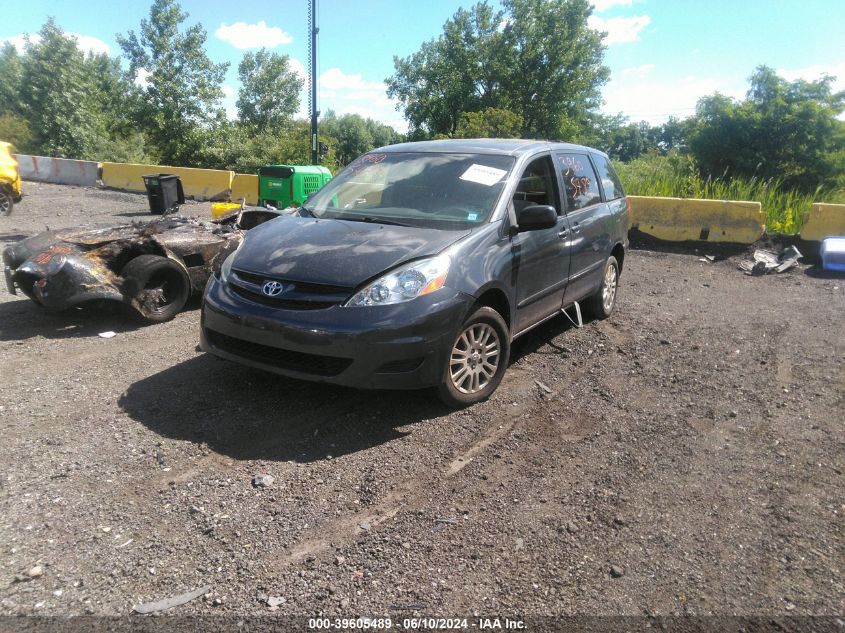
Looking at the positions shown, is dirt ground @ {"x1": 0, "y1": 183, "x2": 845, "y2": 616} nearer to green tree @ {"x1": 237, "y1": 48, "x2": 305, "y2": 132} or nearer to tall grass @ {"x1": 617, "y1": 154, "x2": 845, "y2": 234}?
tall grass @ {"x1": 617, "y1": 154, "x2": 845, "y2": 234}

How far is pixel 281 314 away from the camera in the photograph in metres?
3.56

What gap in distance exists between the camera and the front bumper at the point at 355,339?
346 centimetres

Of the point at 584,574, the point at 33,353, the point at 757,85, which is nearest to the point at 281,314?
the point at 584,574

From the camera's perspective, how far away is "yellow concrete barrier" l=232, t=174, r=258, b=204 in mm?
15188

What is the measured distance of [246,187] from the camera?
15406 millimetres

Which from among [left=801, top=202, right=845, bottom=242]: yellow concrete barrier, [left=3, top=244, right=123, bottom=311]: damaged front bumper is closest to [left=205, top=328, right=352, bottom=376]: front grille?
[left=3, top=244, right=123, bottom=311]: damaged front bumper

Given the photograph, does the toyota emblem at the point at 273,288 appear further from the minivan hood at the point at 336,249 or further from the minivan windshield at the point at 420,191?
the minivan windshield at the point at 420,191

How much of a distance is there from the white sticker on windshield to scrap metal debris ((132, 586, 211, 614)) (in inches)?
130

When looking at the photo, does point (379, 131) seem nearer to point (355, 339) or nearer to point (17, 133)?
point (17, 133)

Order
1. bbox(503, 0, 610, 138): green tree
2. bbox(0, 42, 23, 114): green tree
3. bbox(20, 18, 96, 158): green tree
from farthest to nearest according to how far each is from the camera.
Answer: bbox(503, 0, 610, 138): green tree < bbox(0, 42, 23, 114): green tree < bbox(20, 18, 96, 158): green tree

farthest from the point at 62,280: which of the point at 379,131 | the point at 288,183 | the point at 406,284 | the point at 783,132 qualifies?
the point at 379,131

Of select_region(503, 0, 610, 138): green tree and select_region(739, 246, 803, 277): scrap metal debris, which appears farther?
select_region(503, 0, 610, 138): green tree

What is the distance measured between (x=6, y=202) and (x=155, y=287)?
370 inches

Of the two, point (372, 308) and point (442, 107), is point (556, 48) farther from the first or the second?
point (372, 308)
